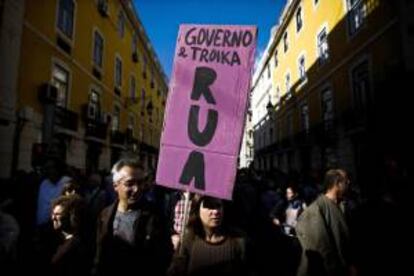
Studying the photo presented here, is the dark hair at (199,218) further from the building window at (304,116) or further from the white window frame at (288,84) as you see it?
the white window frame at (288,84)

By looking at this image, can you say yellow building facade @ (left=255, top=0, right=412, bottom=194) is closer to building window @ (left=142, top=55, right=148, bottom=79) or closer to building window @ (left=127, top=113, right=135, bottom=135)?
building window @ (left=127, top=113, right=135, bottom=135)

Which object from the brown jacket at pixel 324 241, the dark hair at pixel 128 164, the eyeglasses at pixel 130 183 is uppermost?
the dark hair at pixel 128 164

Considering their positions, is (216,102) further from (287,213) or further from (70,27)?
(70,27)

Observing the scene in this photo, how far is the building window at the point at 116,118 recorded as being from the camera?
21953 millimetres

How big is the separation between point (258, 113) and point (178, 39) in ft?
130

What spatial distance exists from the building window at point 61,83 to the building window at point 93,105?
1851mm

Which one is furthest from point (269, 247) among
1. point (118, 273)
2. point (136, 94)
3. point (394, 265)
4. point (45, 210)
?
point (136, 94)

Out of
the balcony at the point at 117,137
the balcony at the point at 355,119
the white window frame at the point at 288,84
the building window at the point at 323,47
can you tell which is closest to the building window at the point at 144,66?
the balcony at the point at 117,137

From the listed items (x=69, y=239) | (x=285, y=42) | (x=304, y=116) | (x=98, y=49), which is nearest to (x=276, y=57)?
(x=285, y=42)

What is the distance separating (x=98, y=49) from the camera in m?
19.2

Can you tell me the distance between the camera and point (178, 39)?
2.91m

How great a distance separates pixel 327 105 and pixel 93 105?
1231 cm

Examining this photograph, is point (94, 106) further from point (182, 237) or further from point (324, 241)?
point (182, 237)

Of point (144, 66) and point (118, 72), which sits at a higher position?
point (144, 66)
